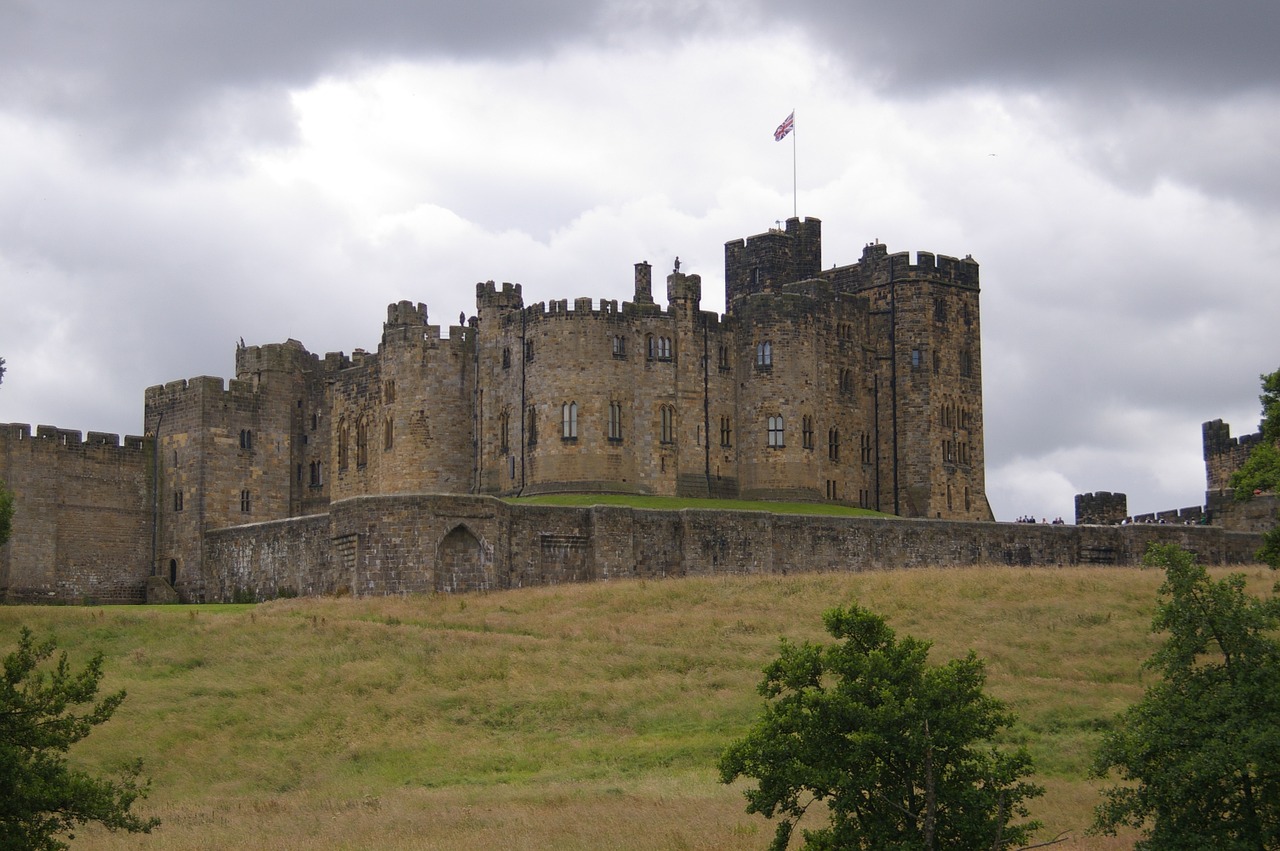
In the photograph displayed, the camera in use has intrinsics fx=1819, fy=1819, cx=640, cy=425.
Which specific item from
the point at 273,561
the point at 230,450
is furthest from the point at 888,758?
the point at 230,450

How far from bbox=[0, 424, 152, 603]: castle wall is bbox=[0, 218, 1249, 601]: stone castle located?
0.10 metres

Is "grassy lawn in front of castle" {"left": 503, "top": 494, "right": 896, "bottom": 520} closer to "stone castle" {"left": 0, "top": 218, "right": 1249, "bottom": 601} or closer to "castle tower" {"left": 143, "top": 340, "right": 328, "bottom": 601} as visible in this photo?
"stone castle" {"left": 0, "top": 218, "right": 1249, "bottom": 601}

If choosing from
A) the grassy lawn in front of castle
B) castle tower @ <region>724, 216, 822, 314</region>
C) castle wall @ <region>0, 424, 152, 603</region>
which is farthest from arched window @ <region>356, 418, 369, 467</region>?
castle tower @ <region>724, 216, 822, 314</region>

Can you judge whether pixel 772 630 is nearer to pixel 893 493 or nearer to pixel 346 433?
pixel 893 493

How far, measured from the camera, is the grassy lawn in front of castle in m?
76.4

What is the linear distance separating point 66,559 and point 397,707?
3589 centimetres

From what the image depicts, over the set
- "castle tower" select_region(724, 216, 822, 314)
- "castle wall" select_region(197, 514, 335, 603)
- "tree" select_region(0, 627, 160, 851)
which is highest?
"castle tower" select_region(724, 216, 822, 314)

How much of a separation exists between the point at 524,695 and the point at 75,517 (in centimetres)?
3808

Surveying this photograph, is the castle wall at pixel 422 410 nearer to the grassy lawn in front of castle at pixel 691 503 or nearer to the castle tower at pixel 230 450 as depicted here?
the castle tower at pixel 230 450

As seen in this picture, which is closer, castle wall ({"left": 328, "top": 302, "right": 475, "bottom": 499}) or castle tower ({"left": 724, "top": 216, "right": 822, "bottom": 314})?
castle wall ({"left": 328, "top": 302, "right": 475, "bottom": 499})

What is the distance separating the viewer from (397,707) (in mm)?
49031

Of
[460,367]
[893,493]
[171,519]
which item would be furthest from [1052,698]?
[171,519]

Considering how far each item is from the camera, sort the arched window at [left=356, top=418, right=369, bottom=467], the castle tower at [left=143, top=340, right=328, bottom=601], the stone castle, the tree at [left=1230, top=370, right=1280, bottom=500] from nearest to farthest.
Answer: the tree at [left=1230, top=370, right=1280, bottom=500] → the stone castle → the castle tower at [left=143, top=340, right=328, bottom=601] → the arched window at [left=356, top=418, right=369, bottom=467]

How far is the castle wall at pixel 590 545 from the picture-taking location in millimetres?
65062
